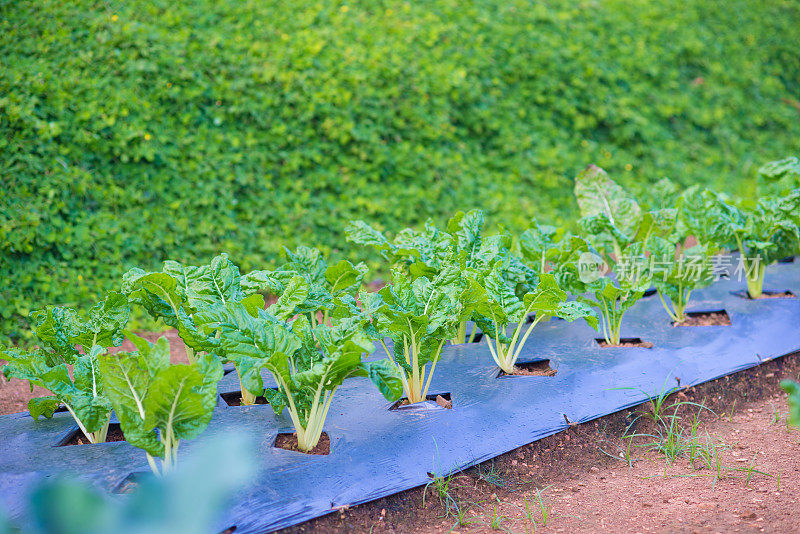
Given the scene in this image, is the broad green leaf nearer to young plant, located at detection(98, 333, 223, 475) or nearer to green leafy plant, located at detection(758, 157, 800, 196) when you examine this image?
green leafy plant, located at detection(758, 157, 800, 196)

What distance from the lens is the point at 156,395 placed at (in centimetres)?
171

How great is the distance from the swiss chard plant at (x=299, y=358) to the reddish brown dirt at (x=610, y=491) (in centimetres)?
35

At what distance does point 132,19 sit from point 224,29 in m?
0.64

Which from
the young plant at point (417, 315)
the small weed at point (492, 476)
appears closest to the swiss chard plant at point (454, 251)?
the young plant at point (417, 315)

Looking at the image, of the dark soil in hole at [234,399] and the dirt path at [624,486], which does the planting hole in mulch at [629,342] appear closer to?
the dirt path at [624,486]

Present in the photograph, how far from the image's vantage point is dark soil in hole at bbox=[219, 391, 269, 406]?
244 centimetres

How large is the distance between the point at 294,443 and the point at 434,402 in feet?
1.80

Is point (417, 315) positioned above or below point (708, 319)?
above

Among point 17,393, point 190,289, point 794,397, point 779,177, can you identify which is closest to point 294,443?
point 190,289

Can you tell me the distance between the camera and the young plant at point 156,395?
5.70 feet

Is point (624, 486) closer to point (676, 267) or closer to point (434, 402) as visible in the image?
point (434, 402)

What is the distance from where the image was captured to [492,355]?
2.67 m

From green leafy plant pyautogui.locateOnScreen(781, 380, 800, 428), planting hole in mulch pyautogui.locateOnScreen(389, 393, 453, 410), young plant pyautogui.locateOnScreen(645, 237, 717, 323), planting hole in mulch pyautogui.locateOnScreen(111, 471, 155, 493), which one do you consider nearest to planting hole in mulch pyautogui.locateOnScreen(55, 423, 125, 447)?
planting hole in mulch pyautogui.locateOnScreen(111, 471, 155, 493)

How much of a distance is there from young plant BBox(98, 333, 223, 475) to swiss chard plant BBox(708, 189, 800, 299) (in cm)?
258
